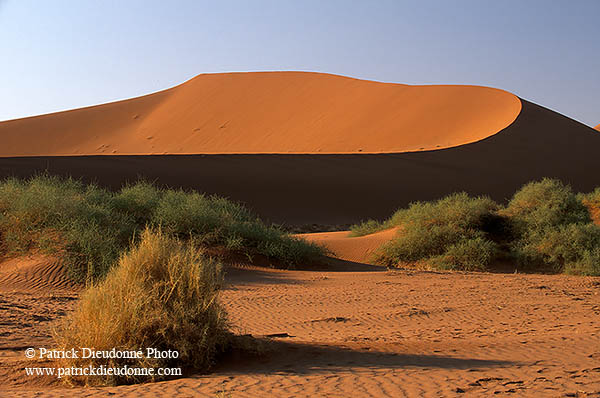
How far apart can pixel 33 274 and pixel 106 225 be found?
2.18m

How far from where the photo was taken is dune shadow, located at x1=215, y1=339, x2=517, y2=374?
5.45 m

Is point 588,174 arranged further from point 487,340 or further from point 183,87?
point 183,87

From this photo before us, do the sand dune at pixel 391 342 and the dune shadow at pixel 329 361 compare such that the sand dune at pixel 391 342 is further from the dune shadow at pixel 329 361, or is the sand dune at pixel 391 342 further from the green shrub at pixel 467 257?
the green shrub at pixel 467 257

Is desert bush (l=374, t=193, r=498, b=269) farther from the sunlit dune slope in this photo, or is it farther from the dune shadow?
the sunlit dune slope

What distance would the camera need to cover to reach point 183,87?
7869 centimetres

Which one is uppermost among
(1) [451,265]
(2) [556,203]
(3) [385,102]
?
(3) [385,102]

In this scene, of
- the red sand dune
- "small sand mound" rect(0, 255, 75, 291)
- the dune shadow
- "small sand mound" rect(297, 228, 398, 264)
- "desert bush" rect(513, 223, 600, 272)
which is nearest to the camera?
the dune shadow

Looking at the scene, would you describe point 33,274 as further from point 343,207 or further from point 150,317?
point 343,207

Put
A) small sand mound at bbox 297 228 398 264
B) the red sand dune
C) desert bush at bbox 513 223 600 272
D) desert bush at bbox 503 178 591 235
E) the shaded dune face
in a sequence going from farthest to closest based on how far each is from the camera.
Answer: the red sand dune, the shaded dune face, small sand mound at bbox 297 228 398 264, desert bush at bbox 503 178 591 235, desert bush at bbox 513 223 600 272

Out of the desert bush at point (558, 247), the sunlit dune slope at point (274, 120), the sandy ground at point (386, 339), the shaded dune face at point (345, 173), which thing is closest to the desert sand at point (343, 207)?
the sandy ground at point (386, 339)

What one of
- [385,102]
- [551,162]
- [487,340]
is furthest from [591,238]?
[385,102]

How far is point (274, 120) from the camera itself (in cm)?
6456

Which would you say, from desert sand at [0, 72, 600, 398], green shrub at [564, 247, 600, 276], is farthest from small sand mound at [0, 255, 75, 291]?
green shrub at [564, 247, 600, 276]

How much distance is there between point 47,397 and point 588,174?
41.5 metres
